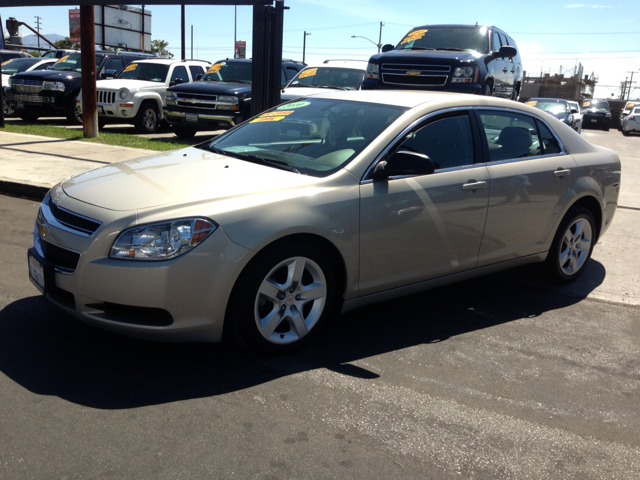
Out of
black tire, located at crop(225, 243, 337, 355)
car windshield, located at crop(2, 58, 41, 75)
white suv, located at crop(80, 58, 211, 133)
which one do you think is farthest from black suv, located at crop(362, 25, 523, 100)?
car windshield, located at crop(2, 58, 41, 75)

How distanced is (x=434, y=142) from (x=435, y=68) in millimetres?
6657

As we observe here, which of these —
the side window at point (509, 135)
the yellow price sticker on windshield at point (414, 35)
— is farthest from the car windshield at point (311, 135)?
the yellow price sticker on windshield at point (414, 35)

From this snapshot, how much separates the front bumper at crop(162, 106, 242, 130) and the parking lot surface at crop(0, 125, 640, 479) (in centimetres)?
913

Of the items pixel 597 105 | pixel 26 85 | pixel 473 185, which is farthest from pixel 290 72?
pixel 597 105

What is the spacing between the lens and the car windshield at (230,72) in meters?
14.8

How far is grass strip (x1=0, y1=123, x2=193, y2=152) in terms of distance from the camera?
12.8 m

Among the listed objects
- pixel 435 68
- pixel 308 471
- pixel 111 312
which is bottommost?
pixel 308 471

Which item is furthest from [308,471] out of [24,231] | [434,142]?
[24,231]

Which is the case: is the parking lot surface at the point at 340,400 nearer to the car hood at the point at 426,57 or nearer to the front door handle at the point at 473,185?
the front door handle at the point at 473,185

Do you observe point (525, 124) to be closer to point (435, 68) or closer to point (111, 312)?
point (111, 312)

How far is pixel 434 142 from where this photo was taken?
14.7ft

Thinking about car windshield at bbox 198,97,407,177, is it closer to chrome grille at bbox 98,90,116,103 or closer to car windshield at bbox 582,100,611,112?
chrome grille at bbox 98,90,116,103

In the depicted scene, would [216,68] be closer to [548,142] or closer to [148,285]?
[548,142]

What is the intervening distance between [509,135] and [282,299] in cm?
241
